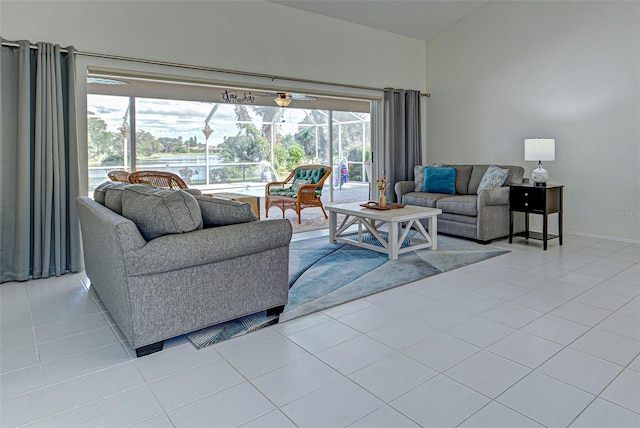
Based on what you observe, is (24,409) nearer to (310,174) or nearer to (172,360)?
(172,360)

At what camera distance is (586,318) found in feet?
8.71

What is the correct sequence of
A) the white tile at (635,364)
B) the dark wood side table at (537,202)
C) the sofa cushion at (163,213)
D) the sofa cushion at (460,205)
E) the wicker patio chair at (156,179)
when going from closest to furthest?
the white tile at (635,364) < the sofa cushion at (163,213) < the dark wood side table at (537,202) < the sofa cushion at (460,205) < the wicker patio chair at (156,179)

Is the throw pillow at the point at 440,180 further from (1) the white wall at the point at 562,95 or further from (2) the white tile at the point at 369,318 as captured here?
(2) the white tile at the point at 369,318

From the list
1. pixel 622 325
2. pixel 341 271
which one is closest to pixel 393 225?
pixel 341 271

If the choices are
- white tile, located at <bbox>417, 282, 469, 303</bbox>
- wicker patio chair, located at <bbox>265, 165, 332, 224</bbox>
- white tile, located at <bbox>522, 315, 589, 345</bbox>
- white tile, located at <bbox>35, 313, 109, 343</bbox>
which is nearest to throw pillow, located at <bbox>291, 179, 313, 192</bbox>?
wicker patio chair, located at <bbox>265, 165, 332, 224</bbox>

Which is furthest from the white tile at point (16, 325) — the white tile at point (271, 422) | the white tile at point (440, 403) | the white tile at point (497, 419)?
the white tile at point (497, 419)

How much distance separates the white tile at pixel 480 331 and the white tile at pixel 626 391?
576 mm

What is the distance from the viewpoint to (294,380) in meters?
1.98

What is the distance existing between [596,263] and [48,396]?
14.2 feet

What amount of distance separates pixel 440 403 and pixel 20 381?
6.32 ft

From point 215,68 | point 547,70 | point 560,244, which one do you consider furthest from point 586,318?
point 215,68

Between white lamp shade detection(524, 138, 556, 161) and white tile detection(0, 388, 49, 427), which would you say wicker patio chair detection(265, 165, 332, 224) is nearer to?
white lamp shade detection(524, 138, 556, 161)

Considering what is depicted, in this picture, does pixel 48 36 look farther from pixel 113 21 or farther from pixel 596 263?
pixel 596 263

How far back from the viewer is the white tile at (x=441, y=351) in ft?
6.95
